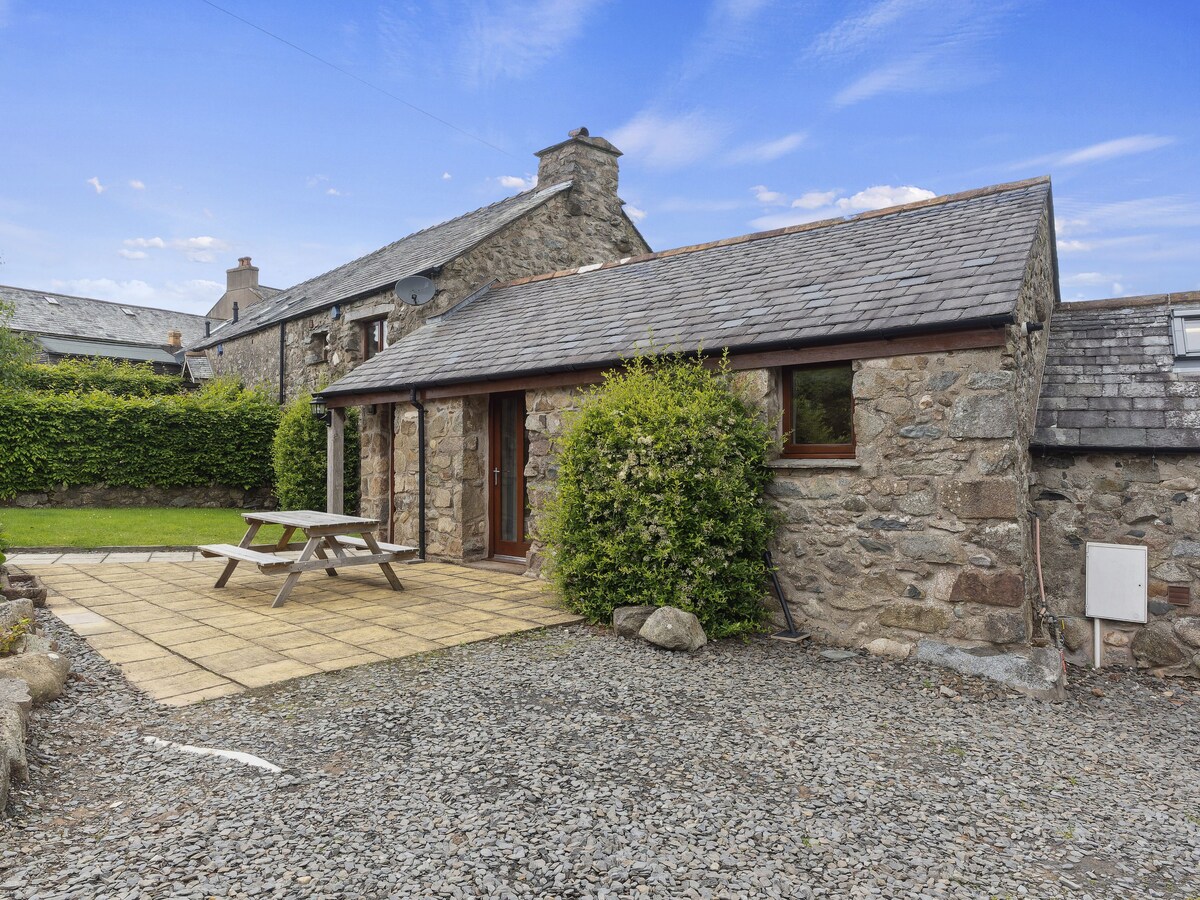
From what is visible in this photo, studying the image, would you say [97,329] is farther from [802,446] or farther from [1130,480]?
[1130,480]

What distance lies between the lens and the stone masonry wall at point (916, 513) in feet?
16.8

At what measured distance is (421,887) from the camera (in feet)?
7.68

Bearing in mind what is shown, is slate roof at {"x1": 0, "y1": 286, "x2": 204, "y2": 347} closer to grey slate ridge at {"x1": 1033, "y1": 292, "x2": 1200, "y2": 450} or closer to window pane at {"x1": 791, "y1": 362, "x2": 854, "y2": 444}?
window pane at {"x1": 791, "y1": 362, "x2": 854, "y2": 444}

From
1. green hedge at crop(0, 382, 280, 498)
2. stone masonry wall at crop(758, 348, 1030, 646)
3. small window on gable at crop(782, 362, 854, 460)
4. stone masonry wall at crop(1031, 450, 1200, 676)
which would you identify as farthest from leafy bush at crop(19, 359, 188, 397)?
stone masonry wall at crop(1031, 450, 1200, 676)

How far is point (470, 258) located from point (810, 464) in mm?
8559

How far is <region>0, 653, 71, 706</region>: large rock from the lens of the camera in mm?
3793

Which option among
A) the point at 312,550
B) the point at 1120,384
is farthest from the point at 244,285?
the point at 1120,384

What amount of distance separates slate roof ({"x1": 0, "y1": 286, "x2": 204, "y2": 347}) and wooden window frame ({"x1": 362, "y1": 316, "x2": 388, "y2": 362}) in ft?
69.1

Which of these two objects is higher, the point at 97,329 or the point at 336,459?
the point at 97,329

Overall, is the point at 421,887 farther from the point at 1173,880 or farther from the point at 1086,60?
the point at 1086,60

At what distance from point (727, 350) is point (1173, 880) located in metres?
4.60

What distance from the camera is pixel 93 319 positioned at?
99.5 feet

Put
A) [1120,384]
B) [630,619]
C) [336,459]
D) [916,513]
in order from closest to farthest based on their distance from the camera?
1. [916,513]
2. [630,619]
3. [1120,384]
4. [336,459]

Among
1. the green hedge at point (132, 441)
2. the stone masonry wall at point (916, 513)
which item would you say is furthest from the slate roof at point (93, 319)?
the stone masonry wall at point (916, 513)
